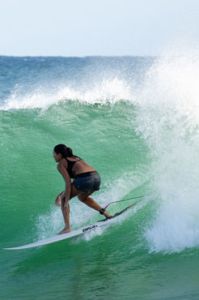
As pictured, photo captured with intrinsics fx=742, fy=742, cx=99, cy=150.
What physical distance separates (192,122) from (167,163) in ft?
3.16

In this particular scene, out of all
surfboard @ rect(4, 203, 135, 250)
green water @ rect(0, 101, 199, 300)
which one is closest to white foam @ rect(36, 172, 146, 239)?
green water @ rect(0, 101, 199, 300)

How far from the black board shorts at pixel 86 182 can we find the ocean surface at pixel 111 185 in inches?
31.4

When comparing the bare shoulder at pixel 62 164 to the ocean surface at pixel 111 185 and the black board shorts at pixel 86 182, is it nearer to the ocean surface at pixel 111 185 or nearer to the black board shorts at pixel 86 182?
the black board shorts at pixel 86 182

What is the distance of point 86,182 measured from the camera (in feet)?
27.7

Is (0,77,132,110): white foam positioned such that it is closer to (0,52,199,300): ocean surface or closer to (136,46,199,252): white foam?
(0,52,199,300): ocean surface

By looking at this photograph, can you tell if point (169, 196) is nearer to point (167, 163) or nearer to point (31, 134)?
point (167, 163)

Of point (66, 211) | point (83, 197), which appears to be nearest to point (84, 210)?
point (83, 197)

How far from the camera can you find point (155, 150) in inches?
407

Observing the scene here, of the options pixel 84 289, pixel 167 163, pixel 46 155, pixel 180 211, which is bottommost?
pixel 84 289

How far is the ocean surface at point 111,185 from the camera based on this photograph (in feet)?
24.6

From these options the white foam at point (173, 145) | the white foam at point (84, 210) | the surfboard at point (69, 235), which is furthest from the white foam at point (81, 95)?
the surfboard at point (69, 235)

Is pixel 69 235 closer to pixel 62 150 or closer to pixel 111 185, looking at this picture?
pixel 62 150

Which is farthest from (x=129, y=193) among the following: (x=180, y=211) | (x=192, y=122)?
(x=180, y=211)

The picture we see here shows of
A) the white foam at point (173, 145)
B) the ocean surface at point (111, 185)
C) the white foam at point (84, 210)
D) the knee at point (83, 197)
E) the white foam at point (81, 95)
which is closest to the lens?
the ocean surface at point (111, 185)
